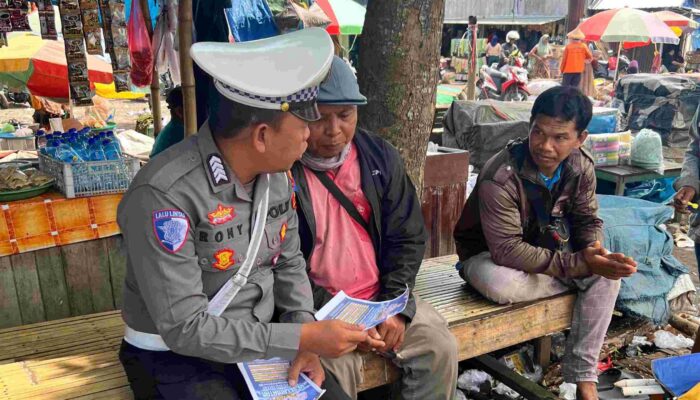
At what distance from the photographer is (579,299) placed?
3.22 metres

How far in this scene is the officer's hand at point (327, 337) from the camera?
1.85 meters

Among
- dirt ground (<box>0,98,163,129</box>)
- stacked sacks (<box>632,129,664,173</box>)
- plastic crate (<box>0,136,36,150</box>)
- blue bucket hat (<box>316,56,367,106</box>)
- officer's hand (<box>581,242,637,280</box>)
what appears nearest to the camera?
blue bucket hat (<box>316,56,367,106</box>)

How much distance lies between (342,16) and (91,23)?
5991 mm

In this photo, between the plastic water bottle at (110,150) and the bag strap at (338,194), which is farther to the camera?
the plastic water bottle at (110,150)

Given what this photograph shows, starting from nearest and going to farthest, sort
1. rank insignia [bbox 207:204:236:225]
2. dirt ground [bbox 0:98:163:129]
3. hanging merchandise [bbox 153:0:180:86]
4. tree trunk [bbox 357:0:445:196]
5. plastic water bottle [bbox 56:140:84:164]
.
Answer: rank insignia [bbox 207:204:236:225]
tree trunk [bbox 357:0:445:196]
plastic water bottle [bbox 56:140:84:164]
hanging merchandise [bbox 153:0:180:86]
dirt ground [bbox 0:98:163:129]

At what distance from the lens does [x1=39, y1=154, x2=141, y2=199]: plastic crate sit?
11.3 ft

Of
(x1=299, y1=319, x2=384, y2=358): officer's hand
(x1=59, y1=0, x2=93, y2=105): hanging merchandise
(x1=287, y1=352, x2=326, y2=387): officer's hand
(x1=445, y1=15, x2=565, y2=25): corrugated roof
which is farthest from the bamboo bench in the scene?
(x1=445, y1=15, x2=565, y2=25): corrugated roof

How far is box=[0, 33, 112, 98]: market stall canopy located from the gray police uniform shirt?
20.8 ft

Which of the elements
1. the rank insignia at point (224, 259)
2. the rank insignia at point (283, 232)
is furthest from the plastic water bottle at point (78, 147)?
the rank insignia at point (224, 259)

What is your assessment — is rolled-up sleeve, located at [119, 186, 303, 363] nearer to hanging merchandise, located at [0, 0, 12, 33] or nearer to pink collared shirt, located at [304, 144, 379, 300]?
pink collared shirt, located at [304, 144, 379, 300]

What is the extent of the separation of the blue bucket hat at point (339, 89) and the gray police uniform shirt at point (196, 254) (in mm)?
437

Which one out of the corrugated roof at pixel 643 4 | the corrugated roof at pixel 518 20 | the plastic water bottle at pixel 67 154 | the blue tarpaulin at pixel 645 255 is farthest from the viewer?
the corrugated roof at pixel 518 20

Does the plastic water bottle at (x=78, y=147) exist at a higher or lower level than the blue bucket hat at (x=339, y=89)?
lower

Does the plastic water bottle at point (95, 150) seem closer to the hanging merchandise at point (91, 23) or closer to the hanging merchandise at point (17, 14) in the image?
the hanging merchandise at point (91, 23)
